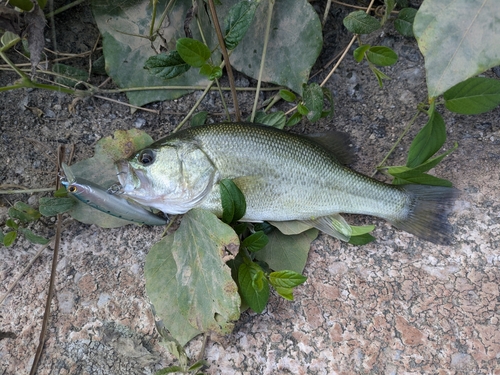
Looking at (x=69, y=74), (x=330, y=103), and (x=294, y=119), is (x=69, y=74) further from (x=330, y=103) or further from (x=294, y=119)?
(x=330, y=103)

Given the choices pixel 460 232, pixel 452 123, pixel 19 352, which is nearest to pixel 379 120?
pixel 452 123

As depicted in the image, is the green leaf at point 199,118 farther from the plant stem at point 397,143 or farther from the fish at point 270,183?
the plant stem at point 397,143

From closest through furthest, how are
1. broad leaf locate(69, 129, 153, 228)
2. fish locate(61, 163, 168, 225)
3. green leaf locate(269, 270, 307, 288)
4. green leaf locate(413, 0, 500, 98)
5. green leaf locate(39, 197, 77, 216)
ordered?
green leaf locate(413, 0, 500, 98), green leaf locate(269, 270, 307, 288), fish locate(61, 163, 168, 225), green leaf locate(39, 197, 77, 216), broad leaf locate(69, 129, 153, 228)

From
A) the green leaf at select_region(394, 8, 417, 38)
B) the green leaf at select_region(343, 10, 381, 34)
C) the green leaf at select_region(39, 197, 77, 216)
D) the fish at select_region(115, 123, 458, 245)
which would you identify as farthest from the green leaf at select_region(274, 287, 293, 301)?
the green leaf at select_region(394, 8, 417, 38)

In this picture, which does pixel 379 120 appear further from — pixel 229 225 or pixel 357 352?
pixel 357 352

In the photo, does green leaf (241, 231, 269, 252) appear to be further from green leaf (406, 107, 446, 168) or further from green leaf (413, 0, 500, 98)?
green leaf (413, 0, 500, 98)

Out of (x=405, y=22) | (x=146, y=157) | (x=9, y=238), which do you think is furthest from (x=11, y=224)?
(x=405, y=22)

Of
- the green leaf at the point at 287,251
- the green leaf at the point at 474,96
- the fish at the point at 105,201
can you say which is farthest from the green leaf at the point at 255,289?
the green leaf at the point at 474,96
